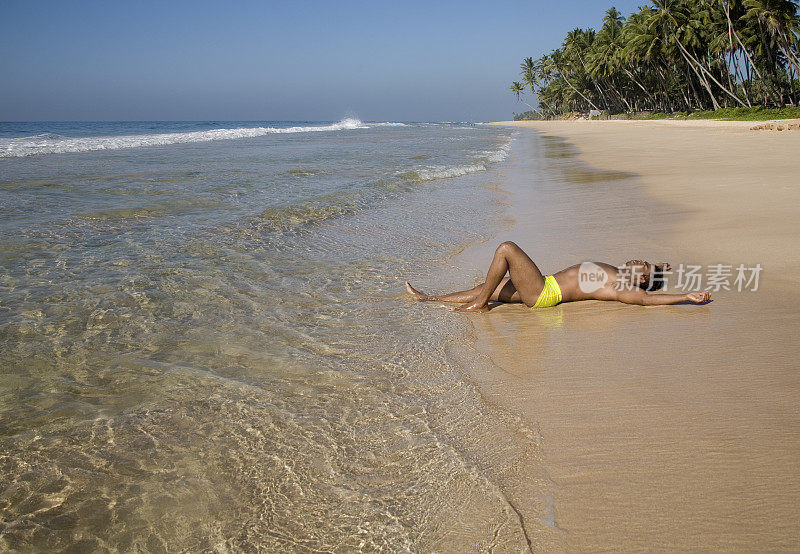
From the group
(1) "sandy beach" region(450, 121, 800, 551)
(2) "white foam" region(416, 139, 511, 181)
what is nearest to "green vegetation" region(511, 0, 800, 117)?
(2) "white foam" region(416, 139, 511, 181)

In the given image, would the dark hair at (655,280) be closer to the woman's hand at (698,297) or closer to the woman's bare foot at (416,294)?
the woman's hand at (698,297)

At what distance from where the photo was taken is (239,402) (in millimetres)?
2938

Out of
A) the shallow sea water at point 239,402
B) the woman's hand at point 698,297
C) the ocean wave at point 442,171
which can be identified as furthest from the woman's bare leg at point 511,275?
Answer: the ocean wave at point 442,171

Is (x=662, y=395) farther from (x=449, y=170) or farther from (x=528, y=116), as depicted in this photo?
(x=528, y=116)

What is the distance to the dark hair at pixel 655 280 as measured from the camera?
443 cm

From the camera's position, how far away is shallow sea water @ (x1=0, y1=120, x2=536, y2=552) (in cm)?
208

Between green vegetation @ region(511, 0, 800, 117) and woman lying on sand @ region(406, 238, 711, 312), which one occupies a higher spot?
green vegetation @ region(511, 0, 800, 117)

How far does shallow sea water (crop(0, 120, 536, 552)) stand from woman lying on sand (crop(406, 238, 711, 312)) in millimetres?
496

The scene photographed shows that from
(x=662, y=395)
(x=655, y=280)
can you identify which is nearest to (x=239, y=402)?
(x=662, y=395)

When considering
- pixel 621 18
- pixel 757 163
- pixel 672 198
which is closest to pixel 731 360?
pixel 672 198

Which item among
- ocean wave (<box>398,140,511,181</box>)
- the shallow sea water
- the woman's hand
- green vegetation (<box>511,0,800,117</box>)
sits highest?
green vegetation (<box>511,0,800,117</box>)

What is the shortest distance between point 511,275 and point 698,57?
2234 inches

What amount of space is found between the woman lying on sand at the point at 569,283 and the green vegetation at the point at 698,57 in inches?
1443

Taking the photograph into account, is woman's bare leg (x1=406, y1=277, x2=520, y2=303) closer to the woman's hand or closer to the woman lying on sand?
the woman lying on sand
